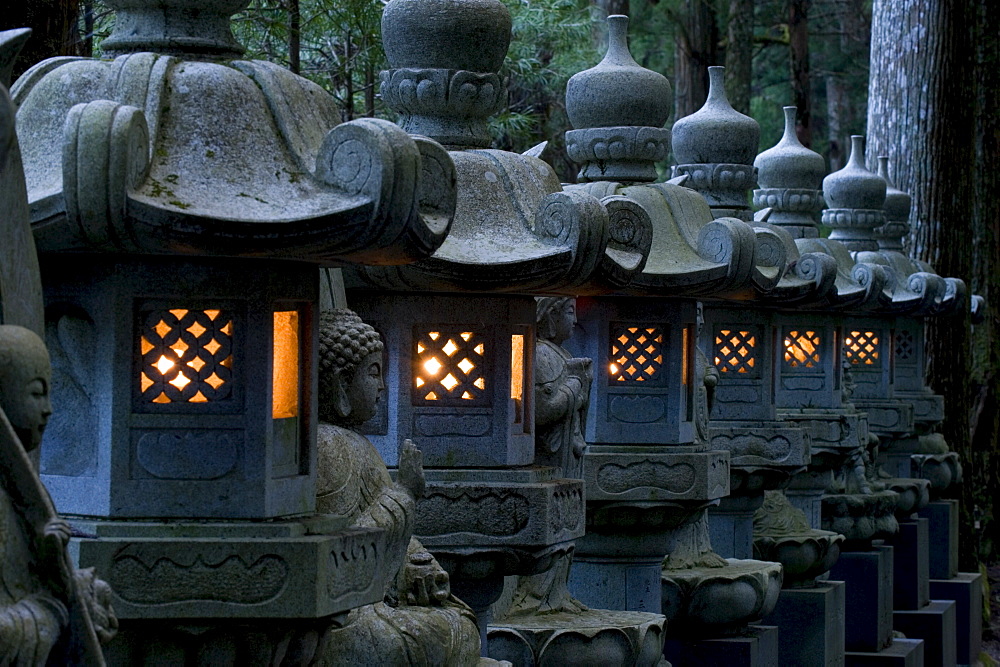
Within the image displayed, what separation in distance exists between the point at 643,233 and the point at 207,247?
3374 millimetres

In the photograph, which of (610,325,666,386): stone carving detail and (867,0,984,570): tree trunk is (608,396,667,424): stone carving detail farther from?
(867,0,984,570): tree trunk

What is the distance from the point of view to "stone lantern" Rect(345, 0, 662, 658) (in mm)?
7086

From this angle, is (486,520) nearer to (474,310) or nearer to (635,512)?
(474,310)

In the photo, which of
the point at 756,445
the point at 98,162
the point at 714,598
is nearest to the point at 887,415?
the point at 756,445

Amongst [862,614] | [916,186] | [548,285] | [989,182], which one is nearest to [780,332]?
[862,614]

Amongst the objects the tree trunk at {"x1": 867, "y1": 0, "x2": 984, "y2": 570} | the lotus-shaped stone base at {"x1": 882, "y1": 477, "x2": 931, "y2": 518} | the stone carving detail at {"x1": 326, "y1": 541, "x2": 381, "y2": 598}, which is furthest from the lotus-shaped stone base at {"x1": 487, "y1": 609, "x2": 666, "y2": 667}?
the tree trunk at {"x1": 867, "y1": 0, "x2": 984, "y2": 570}

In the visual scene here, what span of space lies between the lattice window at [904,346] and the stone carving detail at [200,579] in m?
11.3

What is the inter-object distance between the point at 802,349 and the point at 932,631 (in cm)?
329

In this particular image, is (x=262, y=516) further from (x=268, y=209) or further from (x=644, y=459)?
(x=644, y=459)

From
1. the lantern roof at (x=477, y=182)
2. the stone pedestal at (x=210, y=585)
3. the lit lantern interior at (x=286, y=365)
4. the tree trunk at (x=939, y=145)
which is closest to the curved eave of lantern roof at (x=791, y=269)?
the lantern roof at (x=477, y=182)

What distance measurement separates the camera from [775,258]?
1056 centimetres

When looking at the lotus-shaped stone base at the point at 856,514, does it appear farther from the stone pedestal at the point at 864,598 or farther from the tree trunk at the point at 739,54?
the tree trunk at the point at 739,54

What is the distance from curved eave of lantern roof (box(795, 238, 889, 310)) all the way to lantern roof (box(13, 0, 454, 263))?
22.7 feet

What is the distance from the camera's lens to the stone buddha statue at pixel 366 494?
19.0 ft
